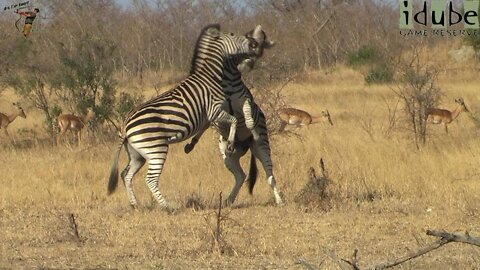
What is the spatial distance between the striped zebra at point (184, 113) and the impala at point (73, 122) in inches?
239

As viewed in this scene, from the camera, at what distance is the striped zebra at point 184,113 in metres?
9.58

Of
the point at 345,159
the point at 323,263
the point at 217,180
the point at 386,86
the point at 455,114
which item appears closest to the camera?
the point at 323,263

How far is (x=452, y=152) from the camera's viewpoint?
511 inches

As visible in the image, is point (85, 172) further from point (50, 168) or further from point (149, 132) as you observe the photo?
point (149, 132)

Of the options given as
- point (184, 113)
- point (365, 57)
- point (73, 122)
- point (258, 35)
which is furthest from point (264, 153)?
point (365, 57)

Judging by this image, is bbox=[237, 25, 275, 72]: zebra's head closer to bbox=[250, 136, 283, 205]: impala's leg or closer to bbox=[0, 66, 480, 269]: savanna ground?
bbox=[250, 136, 283, 205]: impala's leg

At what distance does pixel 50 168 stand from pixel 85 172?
0.53 meters

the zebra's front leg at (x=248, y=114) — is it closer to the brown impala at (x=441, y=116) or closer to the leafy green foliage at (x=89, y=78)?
the leafy green foliage at (x=89, y=78)

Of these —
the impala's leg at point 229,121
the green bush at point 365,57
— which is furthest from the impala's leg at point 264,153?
the green bush at point 365,57

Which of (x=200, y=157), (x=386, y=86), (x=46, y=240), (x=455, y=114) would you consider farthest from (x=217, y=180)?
(x=386, y=86)

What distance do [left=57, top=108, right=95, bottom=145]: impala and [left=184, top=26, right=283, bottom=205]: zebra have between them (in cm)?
608

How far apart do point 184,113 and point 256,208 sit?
1257 mm

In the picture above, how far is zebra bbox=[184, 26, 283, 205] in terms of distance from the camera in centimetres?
1021

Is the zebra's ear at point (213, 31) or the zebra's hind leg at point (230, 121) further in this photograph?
the zebra's ear at point (213, 31)
